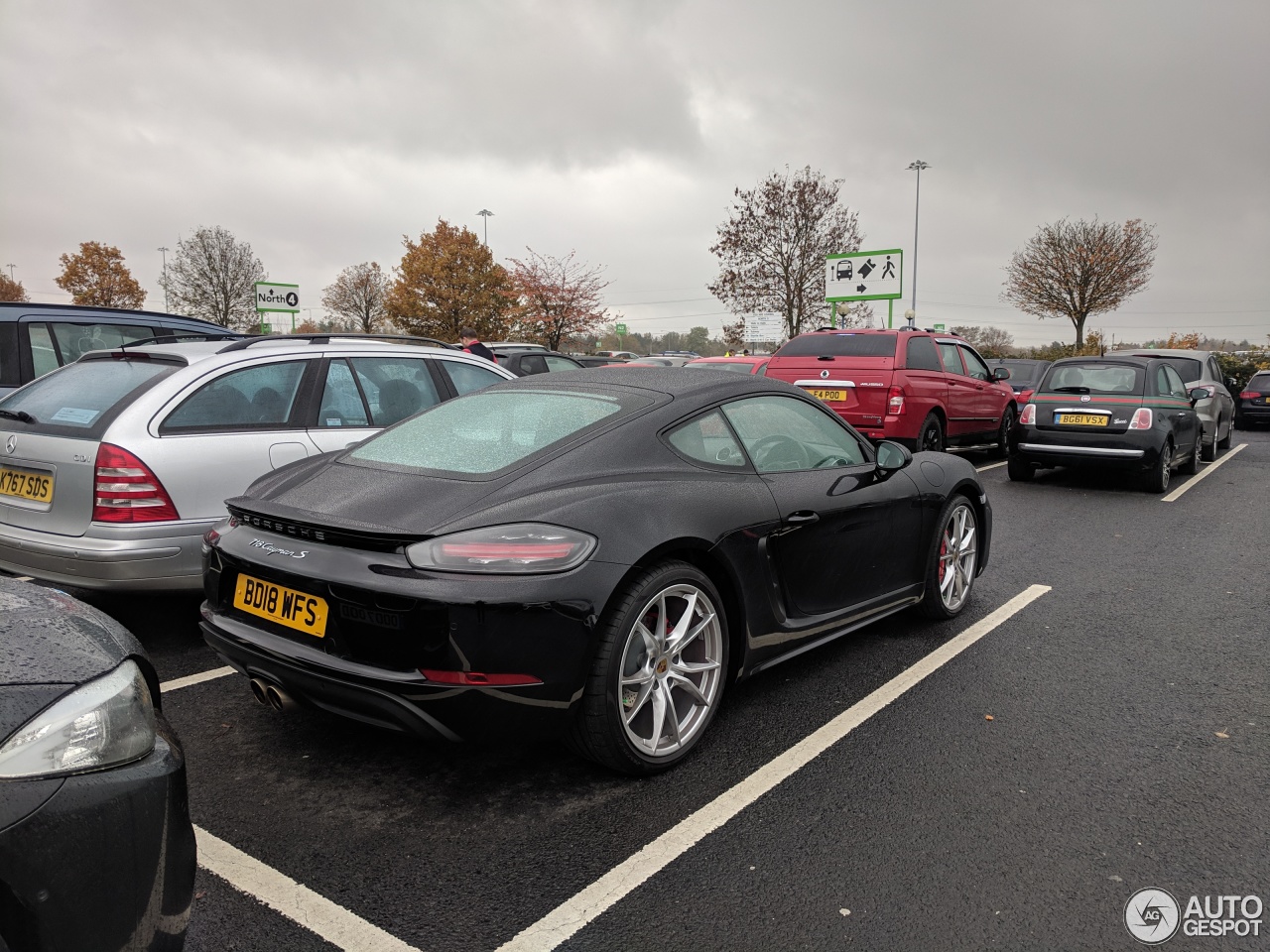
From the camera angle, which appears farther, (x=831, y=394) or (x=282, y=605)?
(x=831, y=394)

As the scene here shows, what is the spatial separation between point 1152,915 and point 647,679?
5.00 feet

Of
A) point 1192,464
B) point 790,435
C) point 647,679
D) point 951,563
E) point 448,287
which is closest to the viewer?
point 647,679

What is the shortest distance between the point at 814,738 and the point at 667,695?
684 millimetres

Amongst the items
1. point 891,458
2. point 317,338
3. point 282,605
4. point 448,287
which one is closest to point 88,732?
point 282,605

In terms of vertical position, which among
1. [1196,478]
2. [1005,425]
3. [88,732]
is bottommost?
[1196,478]

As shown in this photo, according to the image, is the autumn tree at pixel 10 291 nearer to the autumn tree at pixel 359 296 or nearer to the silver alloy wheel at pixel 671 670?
the autumn tree at pixel 359 296

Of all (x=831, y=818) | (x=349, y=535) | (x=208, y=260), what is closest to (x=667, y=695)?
(x=831, y=818)

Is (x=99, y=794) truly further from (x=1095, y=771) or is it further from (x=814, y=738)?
→ (x=1095, y=771)

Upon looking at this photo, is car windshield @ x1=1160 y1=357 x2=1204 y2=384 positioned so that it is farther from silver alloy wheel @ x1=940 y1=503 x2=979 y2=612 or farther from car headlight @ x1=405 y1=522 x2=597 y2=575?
car headlight @ x1=405 y1=522 x2=597 y2=575

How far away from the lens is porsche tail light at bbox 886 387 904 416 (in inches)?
376

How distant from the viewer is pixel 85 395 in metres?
4.32

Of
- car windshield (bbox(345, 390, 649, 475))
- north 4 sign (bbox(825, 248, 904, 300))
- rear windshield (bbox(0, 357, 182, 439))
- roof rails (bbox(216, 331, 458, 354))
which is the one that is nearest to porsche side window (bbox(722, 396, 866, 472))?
car windshield (bbox(345, 390, 649, 475))

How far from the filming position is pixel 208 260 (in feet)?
144

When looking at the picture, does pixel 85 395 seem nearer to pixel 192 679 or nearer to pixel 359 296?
pixel 192 679
